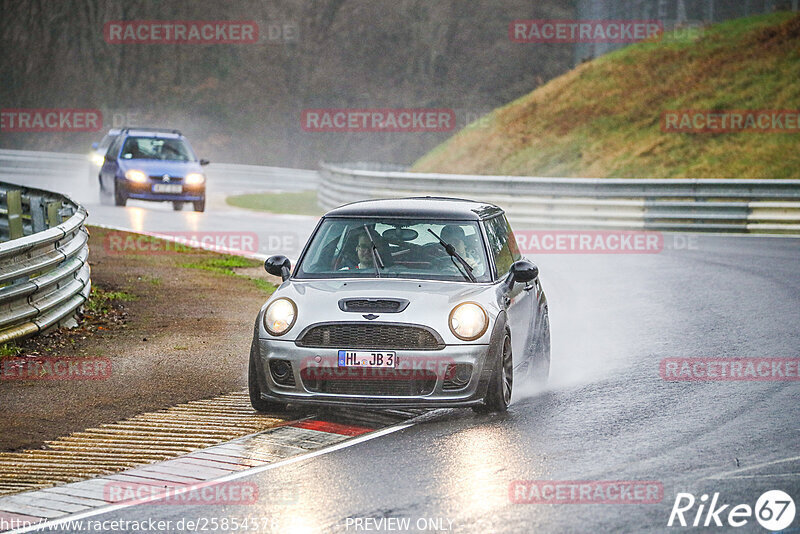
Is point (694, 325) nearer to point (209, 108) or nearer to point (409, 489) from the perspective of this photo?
point (409, 489)

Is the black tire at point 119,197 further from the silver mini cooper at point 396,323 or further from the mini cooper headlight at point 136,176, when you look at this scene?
the silver mini cooper at point 396,323

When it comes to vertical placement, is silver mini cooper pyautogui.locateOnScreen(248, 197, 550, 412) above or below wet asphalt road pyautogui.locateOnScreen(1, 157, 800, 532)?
above

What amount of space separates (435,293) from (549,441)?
1.36m

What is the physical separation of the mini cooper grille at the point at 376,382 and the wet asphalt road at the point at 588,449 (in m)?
0.30

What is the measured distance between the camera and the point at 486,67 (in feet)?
205

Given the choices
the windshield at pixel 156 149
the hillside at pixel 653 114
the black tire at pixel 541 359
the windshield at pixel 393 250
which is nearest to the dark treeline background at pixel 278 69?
the hillside at pixel 653 114

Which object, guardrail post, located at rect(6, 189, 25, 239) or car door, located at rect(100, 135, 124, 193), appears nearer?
guardrail post, located at rect(6, 189, 25, 239)

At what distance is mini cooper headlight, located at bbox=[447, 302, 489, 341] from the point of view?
816 cm

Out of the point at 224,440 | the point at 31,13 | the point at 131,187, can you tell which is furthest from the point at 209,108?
the point at 224,440

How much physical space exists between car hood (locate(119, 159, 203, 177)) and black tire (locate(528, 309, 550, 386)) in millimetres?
17818

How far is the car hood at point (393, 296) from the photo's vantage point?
8.11m

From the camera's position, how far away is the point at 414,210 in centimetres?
932

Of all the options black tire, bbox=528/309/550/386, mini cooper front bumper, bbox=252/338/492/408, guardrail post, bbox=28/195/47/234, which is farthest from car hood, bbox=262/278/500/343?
guardrail post, bbox=28/195/47/234

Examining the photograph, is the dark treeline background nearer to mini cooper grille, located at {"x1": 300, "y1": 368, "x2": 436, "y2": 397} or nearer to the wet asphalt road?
the wet asphalt road
